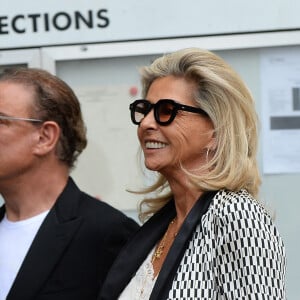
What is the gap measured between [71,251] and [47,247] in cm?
8

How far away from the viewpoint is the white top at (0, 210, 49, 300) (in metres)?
2.76

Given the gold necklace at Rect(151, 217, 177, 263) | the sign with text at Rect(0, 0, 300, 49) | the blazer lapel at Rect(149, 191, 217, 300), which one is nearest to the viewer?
the blazer lapel at Rect(149, 191, 217, 300)

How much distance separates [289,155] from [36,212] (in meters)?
1.30

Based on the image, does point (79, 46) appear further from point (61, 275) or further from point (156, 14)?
point (61, 275)

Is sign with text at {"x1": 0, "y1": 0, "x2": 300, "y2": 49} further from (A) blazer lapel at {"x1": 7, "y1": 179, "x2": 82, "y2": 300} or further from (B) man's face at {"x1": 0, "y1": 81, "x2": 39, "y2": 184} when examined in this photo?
(A) blazer lapel at {"x1": 7, "y1": 179, "x2": 82, "y2": 300}

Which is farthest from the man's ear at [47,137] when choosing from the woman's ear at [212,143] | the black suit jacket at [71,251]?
the woman's ear at [212,143]

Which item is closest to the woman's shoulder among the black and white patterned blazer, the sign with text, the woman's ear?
the black and white patterned blazer

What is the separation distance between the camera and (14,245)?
2.82 metres

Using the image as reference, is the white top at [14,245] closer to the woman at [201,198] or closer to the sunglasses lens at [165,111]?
the woman at [201,198]

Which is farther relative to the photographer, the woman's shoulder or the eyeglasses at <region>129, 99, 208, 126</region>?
the eyeglasses at <region>129, 99, 208, 126</region>

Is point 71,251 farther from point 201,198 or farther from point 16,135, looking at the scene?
point 201,198

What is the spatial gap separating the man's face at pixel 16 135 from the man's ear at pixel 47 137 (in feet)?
0.06

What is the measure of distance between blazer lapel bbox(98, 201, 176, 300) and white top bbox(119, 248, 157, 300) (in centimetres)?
2

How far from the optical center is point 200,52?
2.39 metres
